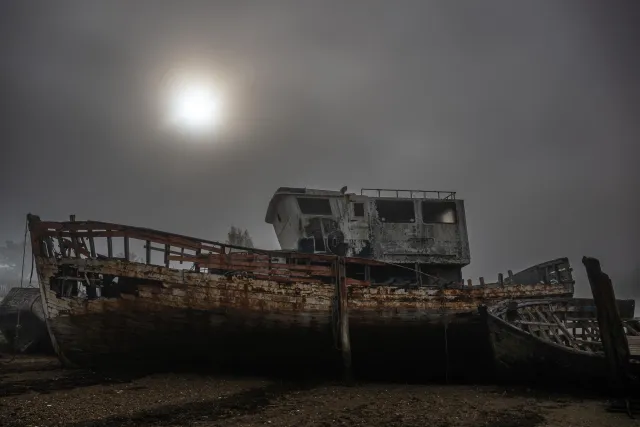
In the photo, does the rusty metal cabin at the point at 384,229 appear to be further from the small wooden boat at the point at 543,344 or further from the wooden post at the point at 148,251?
the wooden post at the point at 148,251

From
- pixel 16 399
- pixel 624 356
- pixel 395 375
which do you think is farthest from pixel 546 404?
pixel 16 399

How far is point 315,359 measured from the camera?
31.8 ft

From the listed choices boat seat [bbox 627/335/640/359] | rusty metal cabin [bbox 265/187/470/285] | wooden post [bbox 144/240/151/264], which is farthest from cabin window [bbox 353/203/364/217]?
boat seat [bbox 627/335/640/359]

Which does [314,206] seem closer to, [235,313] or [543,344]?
[235,313]

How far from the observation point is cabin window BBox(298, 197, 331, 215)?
1224 cm

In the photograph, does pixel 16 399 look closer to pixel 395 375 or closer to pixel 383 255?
pixel 395 375

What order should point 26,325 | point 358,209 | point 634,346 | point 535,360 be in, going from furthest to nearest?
point 26,325, point 358,209, point 634,346, point 535,360

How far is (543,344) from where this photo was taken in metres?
8.16

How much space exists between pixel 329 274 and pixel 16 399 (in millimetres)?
6752

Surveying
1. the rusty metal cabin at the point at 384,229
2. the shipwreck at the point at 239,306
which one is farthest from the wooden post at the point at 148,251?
the rusty metal cabin at the point at 384,229

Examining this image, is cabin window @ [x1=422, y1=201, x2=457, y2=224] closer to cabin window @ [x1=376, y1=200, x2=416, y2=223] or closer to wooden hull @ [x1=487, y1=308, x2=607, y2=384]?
cabin window @ [x1=376, y1=200, x2=416, y2=223]

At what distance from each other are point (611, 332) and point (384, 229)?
251 inches

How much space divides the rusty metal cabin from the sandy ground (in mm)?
3984

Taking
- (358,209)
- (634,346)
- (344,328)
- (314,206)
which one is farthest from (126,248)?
(634,346)
